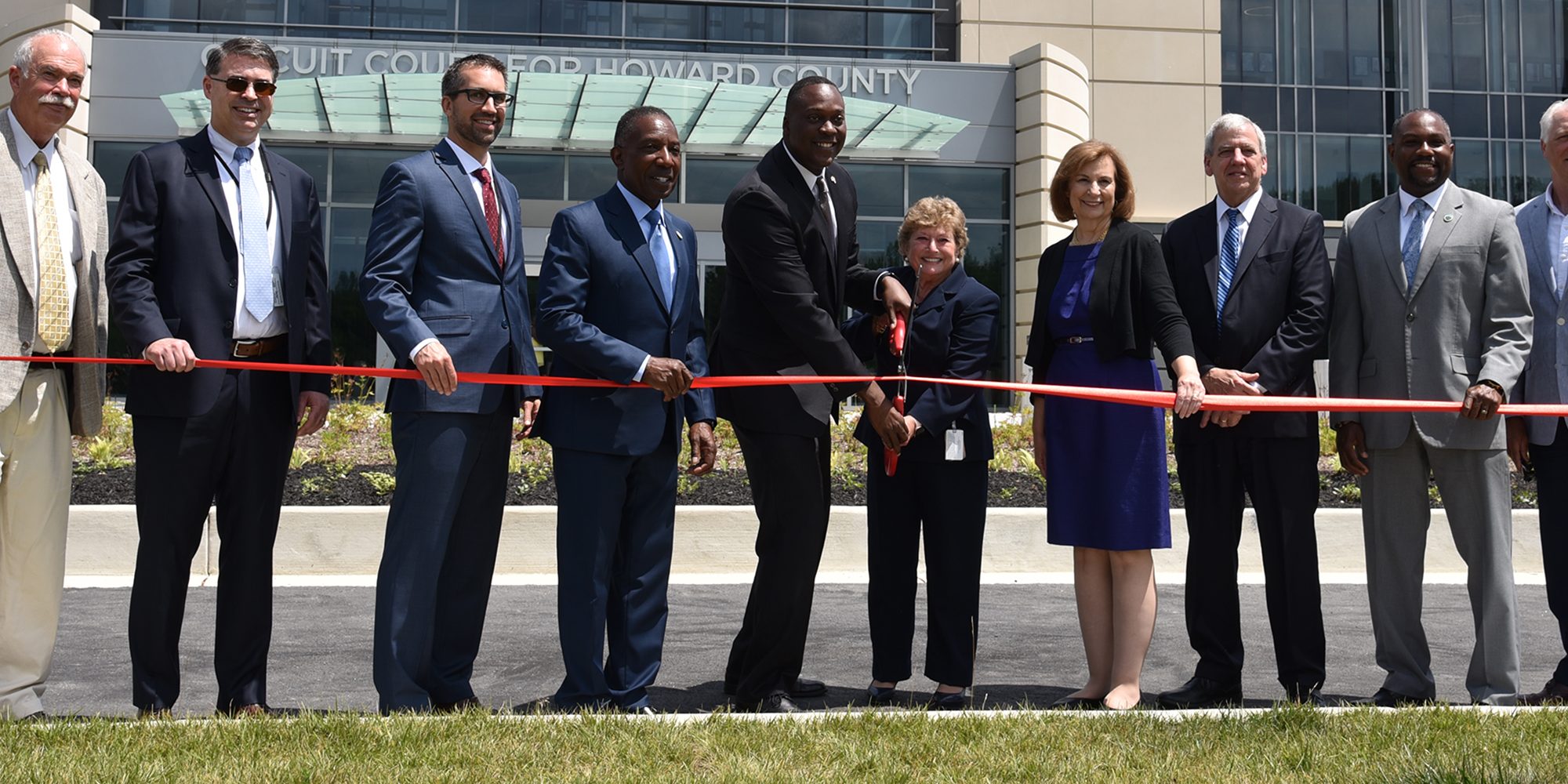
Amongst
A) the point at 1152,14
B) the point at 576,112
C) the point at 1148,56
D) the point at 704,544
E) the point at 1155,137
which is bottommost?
the point at 704,544

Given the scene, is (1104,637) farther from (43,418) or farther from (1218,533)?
(43,418)

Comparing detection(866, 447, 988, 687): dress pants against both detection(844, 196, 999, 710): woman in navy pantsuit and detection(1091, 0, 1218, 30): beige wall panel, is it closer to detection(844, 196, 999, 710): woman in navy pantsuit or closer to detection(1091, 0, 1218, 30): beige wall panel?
detection(844, 196, 999, 710): woman in navy pantsuit

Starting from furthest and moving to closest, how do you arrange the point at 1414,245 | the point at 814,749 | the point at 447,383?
1. the point at 1414,245
2. the point at 447,383
3. the point at 814,749

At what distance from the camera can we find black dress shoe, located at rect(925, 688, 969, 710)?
5.39 m

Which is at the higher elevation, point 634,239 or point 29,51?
point 29,51

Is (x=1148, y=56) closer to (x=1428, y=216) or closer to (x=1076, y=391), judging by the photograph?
(x=1428, y=216)

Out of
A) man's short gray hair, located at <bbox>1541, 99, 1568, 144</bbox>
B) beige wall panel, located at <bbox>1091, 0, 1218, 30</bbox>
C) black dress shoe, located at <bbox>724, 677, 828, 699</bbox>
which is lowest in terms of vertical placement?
black dress shoe, located at <bbox>724, 677, 828, 699</bbox>

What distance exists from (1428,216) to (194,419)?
4.95m

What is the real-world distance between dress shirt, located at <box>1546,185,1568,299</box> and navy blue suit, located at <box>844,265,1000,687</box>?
7.74 feet

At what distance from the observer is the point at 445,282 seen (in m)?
5.02

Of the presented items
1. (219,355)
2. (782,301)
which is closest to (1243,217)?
(782,301)

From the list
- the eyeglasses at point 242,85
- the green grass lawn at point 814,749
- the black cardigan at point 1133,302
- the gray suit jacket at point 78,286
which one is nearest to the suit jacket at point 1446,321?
the black cardigan at point 1133,302

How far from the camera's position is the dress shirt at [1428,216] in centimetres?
561

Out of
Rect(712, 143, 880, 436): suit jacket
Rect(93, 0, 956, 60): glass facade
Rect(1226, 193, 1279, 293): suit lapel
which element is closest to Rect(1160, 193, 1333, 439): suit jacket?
Rect(1226, 193, 1279, 293): suit lapel
